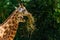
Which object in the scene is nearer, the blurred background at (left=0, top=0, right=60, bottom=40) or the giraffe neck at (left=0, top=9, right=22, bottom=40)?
the giraffe neck at (left=0, top=9, right=22, bottom=40)

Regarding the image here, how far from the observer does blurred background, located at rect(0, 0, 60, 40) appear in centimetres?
742

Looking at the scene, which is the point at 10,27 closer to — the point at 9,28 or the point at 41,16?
the point at 9,28

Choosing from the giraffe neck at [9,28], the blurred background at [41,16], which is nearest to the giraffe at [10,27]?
the giraffe neck at [9,28]

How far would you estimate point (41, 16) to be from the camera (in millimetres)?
7602

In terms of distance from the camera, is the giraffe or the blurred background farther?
the blurred background

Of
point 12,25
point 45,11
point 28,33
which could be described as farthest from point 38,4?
point 12,25

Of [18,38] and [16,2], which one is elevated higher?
[16,2]

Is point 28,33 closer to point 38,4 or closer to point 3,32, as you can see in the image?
point 38,4

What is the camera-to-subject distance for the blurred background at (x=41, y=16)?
7.42 metres

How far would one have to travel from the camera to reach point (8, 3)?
294 inches

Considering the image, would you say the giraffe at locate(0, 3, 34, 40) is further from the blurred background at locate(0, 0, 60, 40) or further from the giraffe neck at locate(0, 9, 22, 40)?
the blurred background at locate(0, 0, 60, 40)

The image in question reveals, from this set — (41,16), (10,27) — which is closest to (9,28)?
(10,27)

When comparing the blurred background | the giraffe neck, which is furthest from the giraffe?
the blurred background

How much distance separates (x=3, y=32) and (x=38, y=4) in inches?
60.4
